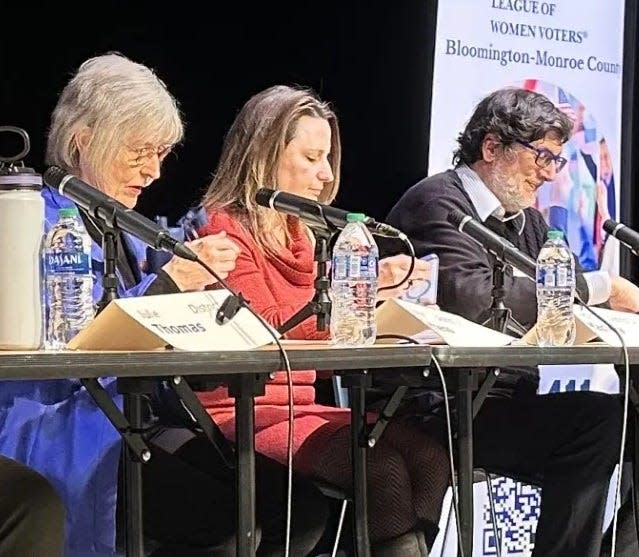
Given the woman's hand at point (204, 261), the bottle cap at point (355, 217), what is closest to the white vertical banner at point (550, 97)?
the woman's hand at point (204, 261)

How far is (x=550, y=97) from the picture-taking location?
3.28 m

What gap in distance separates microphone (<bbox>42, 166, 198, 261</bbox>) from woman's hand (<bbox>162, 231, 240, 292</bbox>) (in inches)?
25.1

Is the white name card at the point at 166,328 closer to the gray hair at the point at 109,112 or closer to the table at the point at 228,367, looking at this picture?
the table at the point at 228,367

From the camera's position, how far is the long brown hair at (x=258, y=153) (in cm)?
273

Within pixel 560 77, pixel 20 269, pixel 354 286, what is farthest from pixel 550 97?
pixel 20 269

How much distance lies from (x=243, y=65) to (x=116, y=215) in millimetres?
1029

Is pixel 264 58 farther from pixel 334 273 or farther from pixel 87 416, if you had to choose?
pixel 87 416

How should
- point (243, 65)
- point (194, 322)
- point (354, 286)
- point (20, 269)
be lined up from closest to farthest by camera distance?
1. point (20, 269)
2. point (194, 322)
3. point (354, 286)
4. point (243, 65)

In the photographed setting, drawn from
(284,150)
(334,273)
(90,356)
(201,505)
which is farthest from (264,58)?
(90,356)

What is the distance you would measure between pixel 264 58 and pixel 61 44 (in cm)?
50

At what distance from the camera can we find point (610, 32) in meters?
3.39

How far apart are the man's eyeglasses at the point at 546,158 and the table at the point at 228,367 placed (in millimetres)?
1545

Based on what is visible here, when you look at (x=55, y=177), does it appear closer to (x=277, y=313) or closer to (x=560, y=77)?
(x=277, y=313)

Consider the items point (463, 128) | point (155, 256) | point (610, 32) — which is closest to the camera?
point (155, 256)
